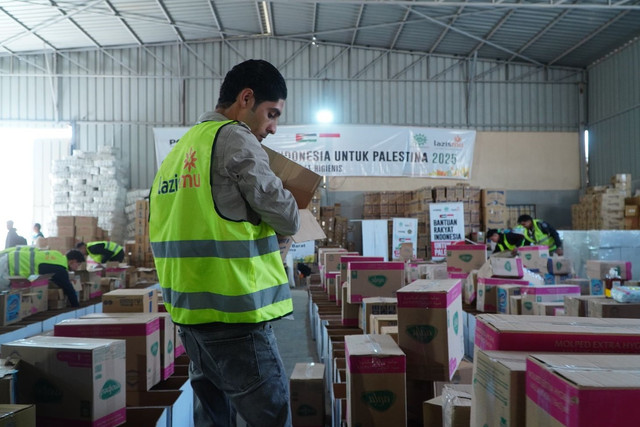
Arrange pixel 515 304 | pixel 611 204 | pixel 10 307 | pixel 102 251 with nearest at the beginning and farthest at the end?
1. pixel 515 304
2. pixel 10 307
3. pixel 102 251
4. pixel 611 204

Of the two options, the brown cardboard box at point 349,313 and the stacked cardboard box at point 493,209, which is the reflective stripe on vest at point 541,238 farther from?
the stacked cardboard box at point 493,209

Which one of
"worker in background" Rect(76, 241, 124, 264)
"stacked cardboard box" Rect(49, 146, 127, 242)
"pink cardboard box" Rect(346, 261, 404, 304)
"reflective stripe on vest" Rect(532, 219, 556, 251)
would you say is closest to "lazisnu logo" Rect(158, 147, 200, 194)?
"pink cardboard box" Rect(346, 261, 404, 304)

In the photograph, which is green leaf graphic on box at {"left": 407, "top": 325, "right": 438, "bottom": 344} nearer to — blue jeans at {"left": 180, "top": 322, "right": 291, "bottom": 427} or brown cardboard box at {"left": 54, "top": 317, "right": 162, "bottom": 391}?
blue jeans at {"left": 180, "top": 322, "right": 291, "bottom": 427}

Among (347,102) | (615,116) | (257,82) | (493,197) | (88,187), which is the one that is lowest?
(257,82)

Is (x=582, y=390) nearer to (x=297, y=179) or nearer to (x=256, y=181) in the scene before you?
(x=256, y=181)

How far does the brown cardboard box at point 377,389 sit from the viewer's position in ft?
7.42

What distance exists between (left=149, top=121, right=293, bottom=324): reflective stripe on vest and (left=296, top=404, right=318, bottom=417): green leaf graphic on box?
1.73 m

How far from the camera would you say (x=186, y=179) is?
1572 mm

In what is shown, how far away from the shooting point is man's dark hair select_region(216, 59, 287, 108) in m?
1.68

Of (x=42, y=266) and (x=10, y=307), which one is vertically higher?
(x=42, y=266)

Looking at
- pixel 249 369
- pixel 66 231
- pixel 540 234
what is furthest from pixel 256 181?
pixel 66 231

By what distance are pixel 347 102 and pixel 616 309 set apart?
12364 millimetres

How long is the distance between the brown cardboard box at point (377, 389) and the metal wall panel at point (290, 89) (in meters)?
12.6

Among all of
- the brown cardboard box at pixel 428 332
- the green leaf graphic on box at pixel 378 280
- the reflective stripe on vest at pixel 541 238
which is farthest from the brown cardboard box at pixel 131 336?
the reflective stripe on vest at pixel 541 238
